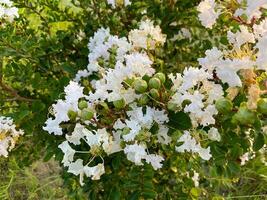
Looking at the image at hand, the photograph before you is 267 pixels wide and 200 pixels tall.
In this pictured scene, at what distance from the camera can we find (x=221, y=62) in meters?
1.17

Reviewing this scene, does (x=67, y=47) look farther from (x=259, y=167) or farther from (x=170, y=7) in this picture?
(x=259, y=167)

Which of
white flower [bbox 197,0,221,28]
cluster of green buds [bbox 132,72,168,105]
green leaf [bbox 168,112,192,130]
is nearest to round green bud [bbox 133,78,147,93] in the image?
cluster of green buds [bbox 132,72,168,105]

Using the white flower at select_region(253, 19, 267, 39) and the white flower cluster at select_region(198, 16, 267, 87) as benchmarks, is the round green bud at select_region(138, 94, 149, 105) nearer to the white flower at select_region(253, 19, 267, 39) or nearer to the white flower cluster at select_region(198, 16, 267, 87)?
the white flower cluster at select_region(198, 16, 267, 87)

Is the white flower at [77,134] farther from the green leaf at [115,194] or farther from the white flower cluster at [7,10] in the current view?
the white flower cluster at [7,10]

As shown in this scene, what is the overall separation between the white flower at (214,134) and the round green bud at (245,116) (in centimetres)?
18

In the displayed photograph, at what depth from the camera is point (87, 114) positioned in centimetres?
114

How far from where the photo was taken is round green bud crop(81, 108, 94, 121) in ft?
3.75

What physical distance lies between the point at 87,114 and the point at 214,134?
291 millimetres

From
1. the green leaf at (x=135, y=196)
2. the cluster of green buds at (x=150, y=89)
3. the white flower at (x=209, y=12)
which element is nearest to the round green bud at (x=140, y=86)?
the cluster of green buds at (x=150, y=89)

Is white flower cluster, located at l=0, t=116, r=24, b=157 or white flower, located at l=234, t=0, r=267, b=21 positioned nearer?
white flower, located at l=234, t=0, r=267, b=21

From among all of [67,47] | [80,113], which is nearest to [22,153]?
[67,47]

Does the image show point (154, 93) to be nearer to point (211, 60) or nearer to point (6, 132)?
point (211, 60)

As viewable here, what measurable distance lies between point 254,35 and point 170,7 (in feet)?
2.71

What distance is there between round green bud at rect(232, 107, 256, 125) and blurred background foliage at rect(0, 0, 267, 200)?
1.49 feet
